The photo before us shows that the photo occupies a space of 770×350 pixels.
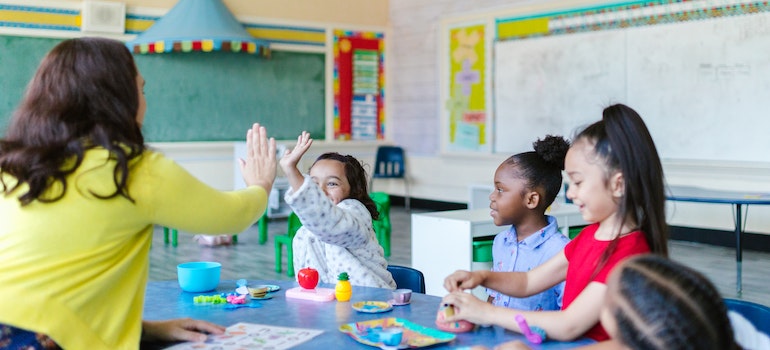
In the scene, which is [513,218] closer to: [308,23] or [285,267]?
[285,267]

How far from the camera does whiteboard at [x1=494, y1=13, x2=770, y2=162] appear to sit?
627 cm

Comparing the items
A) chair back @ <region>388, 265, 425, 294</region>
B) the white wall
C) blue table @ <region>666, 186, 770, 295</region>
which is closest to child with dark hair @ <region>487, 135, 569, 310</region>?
chair back @ <region>388, 265, 425, 294</region>

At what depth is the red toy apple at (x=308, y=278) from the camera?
209cm

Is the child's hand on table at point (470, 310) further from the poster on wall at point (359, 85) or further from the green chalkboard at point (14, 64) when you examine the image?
the poster on wall at point (359, 85)

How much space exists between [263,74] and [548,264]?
730 cm

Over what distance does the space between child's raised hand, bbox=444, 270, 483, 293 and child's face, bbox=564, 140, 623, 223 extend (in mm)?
299

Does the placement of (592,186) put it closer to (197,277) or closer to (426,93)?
(197,277)

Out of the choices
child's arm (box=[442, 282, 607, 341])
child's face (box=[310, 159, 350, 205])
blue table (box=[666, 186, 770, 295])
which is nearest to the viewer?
child's arm (box=[442, 282, 607, 341])

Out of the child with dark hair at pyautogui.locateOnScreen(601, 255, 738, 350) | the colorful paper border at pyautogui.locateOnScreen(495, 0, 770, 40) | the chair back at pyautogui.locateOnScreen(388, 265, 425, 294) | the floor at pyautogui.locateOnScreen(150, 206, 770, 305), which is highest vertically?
the colorful paper border at pyautogui.locateOnScreen(495, 0, 770, 40)

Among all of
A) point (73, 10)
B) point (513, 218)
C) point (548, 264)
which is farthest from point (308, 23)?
point (548, 264)

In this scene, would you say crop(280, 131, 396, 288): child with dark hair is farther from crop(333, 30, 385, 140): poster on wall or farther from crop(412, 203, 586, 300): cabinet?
crop(333, 30, 385, 140): poster on wall

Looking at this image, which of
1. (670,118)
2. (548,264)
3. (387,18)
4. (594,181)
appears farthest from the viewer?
(387,18)

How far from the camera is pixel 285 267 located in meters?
5.98

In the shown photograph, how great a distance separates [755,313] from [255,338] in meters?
1.04
